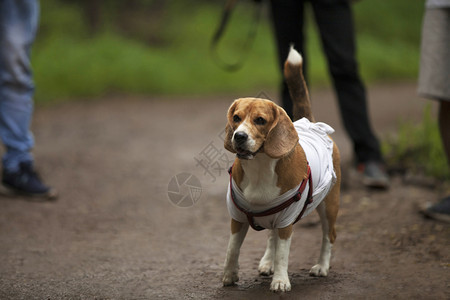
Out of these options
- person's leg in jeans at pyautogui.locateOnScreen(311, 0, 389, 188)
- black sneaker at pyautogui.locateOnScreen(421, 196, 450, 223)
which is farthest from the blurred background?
black sneaker at pyautogui.locateOnScreen(421, 196, 450, 223)

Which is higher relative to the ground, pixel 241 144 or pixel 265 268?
pixel 241 144

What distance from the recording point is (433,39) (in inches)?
144

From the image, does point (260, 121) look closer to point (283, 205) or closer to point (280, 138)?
point (280, 138)

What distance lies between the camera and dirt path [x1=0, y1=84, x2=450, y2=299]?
8.86 ft

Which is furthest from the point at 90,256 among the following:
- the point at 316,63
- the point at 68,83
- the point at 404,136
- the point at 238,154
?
the point at 316,63

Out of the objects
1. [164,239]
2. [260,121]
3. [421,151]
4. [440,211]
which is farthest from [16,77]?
[421,151]

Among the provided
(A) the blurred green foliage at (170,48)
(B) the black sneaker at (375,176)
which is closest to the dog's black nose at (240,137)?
(B) the black sneaker at (375,176)

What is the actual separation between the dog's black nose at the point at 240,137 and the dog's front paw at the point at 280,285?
67 centimetres

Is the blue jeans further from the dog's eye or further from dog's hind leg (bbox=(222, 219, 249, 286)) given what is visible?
the dog's eye

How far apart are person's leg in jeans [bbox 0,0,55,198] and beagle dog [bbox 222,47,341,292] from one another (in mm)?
2226

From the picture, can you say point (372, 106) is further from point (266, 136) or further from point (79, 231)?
point (266, 136)

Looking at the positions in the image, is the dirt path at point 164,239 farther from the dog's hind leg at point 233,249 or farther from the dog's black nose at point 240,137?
the dog's black nose at point 240,137

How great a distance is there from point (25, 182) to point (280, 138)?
103 inches

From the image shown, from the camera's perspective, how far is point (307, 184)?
2504mm
